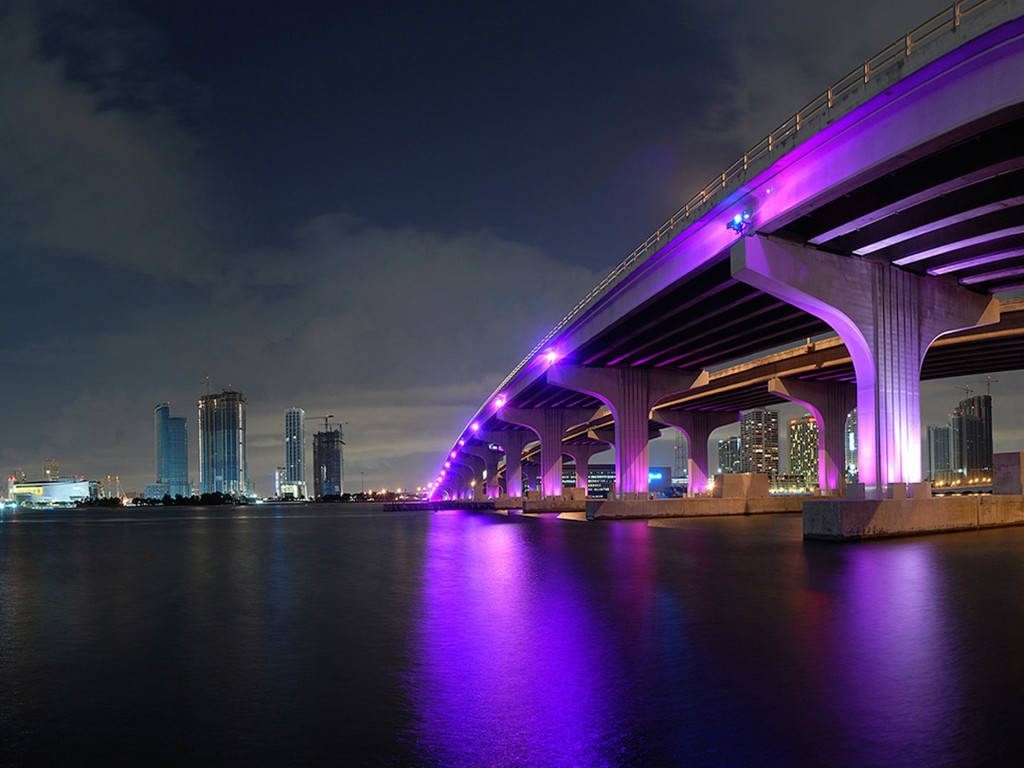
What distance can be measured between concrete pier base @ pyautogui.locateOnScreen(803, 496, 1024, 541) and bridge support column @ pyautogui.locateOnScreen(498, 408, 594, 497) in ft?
163

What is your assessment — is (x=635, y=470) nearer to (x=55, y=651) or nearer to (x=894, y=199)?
(x=894, y=199)

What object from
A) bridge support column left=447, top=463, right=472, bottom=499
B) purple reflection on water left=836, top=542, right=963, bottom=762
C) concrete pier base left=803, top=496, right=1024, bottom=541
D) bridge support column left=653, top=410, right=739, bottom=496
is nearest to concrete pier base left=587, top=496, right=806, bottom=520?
concrete pier base left=803, top=496, right=1024, bottom=541

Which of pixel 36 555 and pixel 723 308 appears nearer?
Result: pixel 36 555

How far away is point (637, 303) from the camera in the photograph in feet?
133

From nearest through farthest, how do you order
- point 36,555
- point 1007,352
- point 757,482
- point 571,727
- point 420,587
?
point 571,727 → point 420,587 → point 36,555 → point 1007,352 → point 757,482

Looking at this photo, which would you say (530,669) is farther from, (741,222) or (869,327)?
(869,327)

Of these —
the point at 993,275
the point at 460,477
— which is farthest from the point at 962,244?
the point at 460,477

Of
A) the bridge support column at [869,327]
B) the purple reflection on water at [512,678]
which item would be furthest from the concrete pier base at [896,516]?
the purple reflection on water at [512,678]

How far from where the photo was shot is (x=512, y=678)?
8539 mm

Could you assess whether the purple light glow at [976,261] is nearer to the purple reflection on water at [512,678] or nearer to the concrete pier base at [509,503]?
the purple reflection on water at [512,678]

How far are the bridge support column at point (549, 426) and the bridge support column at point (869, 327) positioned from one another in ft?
165

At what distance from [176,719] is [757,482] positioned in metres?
57.9

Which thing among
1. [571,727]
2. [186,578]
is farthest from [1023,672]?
[186,578]

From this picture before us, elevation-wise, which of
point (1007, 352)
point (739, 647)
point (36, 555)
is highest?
point (1007, 352)
